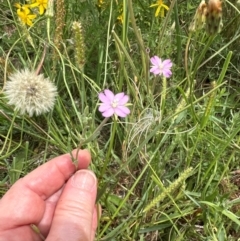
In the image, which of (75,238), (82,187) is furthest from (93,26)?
(75,238)

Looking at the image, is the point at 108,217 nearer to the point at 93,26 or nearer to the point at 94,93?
the point at 94,93

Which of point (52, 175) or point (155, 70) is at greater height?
point (155, 70)

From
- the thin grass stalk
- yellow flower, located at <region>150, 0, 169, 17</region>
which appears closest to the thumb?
the thin grass stalk

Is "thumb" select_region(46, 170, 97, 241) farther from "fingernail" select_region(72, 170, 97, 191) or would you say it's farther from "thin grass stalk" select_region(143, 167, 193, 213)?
"thin grass stalk" select_region(143, 167, 193, 213)

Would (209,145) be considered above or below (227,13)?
below

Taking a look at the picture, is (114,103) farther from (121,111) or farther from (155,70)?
(155,70)

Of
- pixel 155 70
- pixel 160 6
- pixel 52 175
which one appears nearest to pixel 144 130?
pixel 155 70
